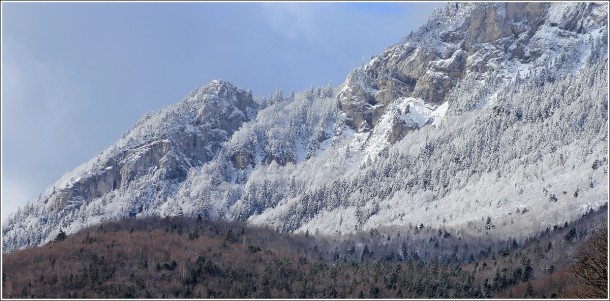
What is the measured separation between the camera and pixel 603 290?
5444 cm

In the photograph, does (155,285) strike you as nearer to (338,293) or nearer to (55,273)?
(55,273)

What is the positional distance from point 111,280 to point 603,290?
149169 mm

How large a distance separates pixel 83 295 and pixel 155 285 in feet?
61.0

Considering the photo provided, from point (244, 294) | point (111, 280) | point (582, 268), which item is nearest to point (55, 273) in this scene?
point (111, 280)

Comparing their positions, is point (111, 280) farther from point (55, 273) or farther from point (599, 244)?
point (599, 244)

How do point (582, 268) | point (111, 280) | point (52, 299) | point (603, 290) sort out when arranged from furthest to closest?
point (111, 280) < point (52, 299) < point (582, 268) < point (603, 290)

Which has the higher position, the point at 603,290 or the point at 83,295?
the point at 83,295

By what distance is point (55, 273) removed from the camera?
19138 centimetres

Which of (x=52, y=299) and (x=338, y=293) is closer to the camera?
(x=52, y=299)

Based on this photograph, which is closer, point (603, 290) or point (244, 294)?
point (603, 290)

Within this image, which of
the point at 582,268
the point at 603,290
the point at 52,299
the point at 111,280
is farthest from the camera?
the point at 111,280

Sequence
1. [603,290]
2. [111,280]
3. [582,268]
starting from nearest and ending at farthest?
1. [603,290]
2. [582,268]
3. [111,280]

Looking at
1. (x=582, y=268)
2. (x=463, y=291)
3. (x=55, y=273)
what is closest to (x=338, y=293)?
(x=463, y=291)

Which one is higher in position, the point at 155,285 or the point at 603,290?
the point at 155,285
